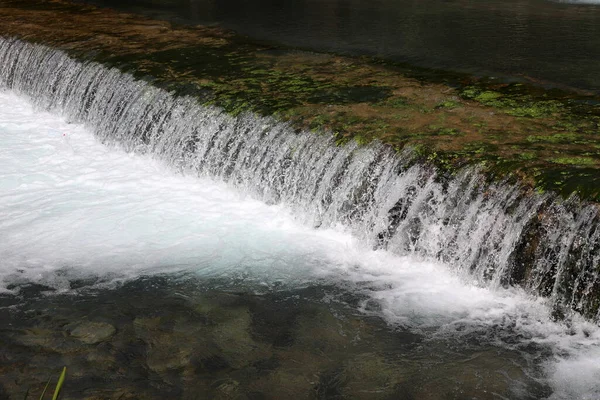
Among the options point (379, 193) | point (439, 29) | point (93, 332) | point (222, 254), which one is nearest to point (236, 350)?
point (93, 332)

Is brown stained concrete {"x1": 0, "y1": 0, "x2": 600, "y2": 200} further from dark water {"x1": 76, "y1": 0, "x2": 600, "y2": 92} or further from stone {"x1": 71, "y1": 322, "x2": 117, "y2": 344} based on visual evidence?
stone {"x1": 71, "y1": 322, "x2": 117, "y2": 344}

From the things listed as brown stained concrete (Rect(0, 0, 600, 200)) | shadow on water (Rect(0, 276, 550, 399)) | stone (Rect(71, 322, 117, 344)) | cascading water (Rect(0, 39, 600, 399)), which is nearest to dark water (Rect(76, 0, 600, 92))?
brown stained concrete (Rect(0, 0, 600, 200))

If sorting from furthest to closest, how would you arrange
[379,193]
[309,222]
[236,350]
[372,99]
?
[372,99] < [309,222] < [379,193] < [236,350]

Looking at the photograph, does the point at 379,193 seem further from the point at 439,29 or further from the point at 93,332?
the point at 439,29

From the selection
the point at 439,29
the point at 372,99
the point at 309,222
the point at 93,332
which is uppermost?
the point at 439,29

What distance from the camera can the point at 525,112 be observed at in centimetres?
694

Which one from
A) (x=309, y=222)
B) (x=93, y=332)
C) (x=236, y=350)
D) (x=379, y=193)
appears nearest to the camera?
(x=236, y=350)

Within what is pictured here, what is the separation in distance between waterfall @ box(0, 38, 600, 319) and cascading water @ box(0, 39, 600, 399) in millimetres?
11

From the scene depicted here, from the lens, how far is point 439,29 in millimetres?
11070

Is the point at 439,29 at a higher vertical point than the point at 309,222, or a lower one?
higher

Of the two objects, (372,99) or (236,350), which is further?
(372,99)

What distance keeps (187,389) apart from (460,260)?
7.57 feet

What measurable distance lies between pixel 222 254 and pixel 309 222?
0.86 meters

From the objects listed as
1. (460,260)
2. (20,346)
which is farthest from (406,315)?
(20,346)
